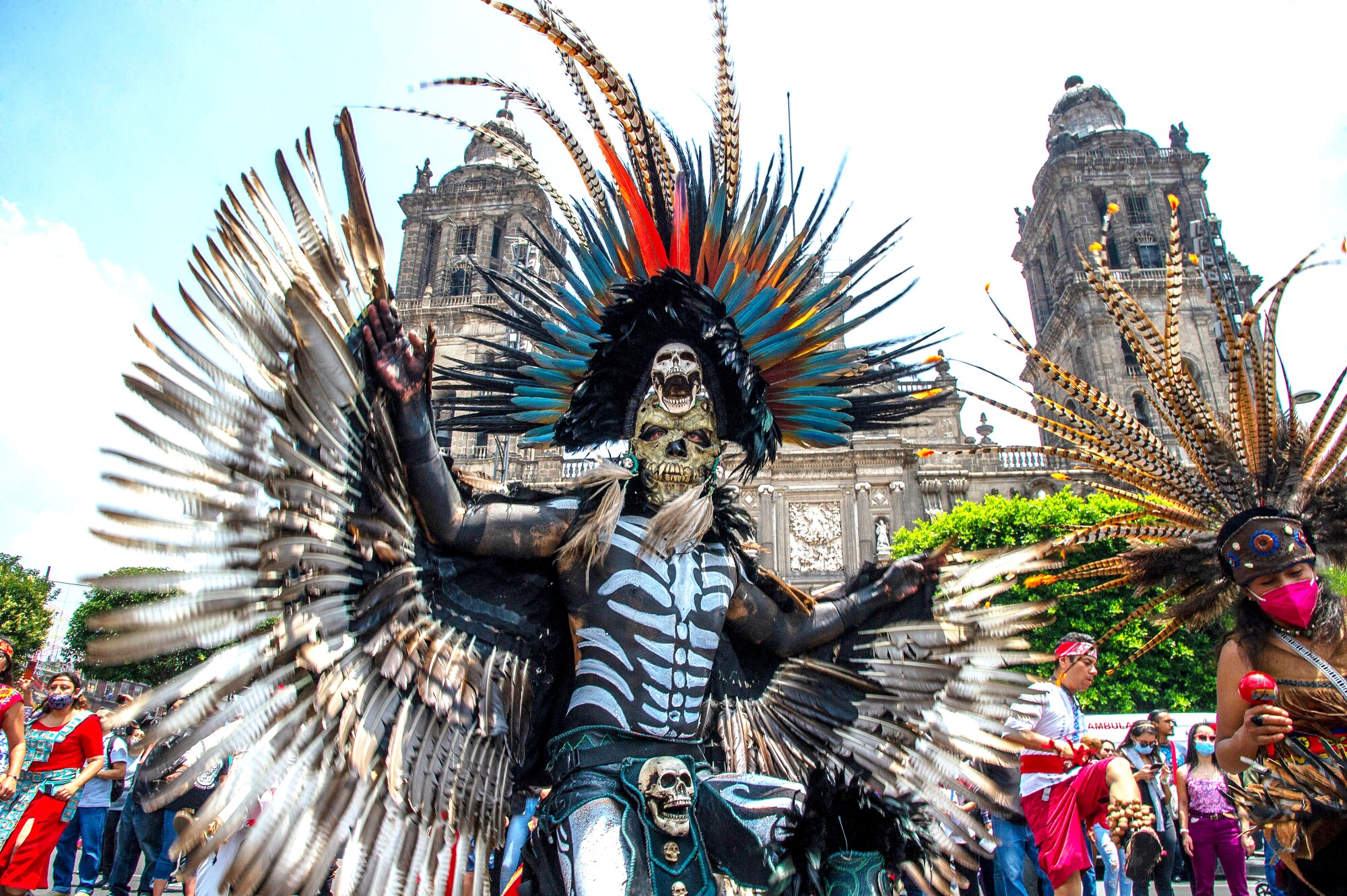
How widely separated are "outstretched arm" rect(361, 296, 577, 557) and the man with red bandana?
3199 mm

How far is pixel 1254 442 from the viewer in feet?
12.1

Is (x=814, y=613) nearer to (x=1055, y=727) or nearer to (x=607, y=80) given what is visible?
(x=607, y=80)

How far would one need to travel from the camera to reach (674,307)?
332 cm

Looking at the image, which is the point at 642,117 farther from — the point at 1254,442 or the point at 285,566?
the point at 1254,442

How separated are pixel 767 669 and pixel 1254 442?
7.62 feet

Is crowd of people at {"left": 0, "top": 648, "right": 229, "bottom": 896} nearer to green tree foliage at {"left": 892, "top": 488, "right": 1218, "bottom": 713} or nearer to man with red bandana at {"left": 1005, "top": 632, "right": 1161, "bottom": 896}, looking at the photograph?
man with red bandana at {"left": 1005, "top": 632, "right": 1161, "bottom": 896}

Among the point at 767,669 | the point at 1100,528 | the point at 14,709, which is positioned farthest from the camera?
the point at 14,709

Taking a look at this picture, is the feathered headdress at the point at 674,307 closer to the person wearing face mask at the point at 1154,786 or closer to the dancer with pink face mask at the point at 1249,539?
the dancer with pink face mask at the point at 1249,539

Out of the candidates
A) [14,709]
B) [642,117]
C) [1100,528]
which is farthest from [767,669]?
[14,709]

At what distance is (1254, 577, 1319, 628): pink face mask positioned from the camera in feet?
10.8

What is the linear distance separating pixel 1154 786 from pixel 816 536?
83.8 ft

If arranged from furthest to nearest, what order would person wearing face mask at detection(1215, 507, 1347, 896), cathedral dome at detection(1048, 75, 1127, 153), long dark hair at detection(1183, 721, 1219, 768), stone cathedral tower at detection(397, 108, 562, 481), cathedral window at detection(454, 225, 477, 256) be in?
1. cathedral dome at detection(1048, 75, 1127, 153)
2. cathedral window at detection(454, 225, 477, 256)
3. stone cathedral tower at detection(397, 108, 562, 481)
4. long dark hair at detection(1183, 721, 1219, 768)
5. person wearing face mask at detection(1215, 507, 1347, 896)

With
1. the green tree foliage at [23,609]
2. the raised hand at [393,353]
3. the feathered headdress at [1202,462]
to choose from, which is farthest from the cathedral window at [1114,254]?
the green tree foliage at [23,609]

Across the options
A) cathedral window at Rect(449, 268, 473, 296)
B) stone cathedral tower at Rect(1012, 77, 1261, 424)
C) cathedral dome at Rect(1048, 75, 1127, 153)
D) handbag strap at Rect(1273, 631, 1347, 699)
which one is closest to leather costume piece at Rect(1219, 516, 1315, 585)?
handbag strap at Rect(1273, 631, 1347, 699)
